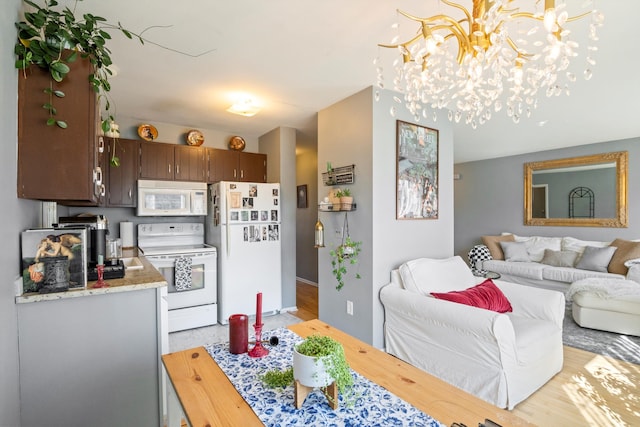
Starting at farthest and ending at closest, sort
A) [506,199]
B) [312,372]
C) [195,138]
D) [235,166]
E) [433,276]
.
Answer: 1. [506,199]
2. [235,166]
3. [195,138]
4. [433,276]
5. [312,372]

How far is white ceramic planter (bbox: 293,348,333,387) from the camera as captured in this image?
3.00ft

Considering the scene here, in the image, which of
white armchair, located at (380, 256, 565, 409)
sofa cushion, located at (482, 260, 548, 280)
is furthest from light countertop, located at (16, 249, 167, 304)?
sofa cushion, located at (482, 260, 548, 280)

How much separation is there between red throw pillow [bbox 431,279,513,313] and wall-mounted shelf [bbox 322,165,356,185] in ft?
4.17

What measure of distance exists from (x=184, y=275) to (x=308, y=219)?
300 cm

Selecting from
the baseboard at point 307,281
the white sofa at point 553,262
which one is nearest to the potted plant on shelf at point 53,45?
the baseboard at point 307,281

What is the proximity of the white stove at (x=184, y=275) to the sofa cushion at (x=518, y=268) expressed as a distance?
4.36 m

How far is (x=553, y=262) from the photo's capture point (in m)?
4.78

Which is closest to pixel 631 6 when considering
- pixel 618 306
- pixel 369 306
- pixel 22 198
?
pixel 369 306

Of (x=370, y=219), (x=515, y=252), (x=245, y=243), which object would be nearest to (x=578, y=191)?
(x=515, y=252)

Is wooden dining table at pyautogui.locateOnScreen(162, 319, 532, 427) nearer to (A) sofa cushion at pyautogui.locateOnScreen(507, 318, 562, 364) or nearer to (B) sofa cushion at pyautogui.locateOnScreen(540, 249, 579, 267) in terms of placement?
(A) sofa cushion at pyautogui.locateOnScreen(507, 318, 562, 364)

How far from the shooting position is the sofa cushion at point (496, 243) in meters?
5.49

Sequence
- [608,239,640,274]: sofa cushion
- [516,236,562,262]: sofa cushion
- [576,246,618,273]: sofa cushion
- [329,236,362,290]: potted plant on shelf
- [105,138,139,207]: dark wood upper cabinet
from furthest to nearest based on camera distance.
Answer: [516,236,562,262]: sofa cushion
[576,246,618,273]: sofa cushion
[608,239,640,274]: sofa cushion
[105,138,139,207]: dark wood upper cabinet
[329,236,362,290]: potted plant on shelf

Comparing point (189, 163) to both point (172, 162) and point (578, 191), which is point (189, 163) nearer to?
point (172, 162)

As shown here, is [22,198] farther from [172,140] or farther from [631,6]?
[631,6]
